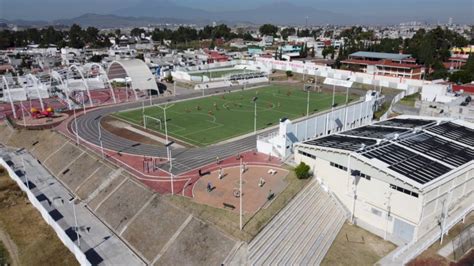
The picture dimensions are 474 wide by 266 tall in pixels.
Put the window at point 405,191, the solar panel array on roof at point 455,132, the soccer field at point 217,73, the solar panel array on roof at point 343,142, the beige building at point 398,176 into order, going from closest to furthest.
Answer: the window at point 405,191, the beige building at point 398,176, the solar panel array on roof at point 343,142, the solar panel array on roof at point 455,132, the soccer field at point 217,73

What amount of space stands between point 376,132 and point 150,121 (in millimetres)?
35015

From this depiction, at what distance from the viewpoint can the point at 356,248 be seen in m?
28.8

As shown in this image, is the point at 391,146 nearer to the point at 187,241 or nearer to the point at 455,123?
the point at 455,123

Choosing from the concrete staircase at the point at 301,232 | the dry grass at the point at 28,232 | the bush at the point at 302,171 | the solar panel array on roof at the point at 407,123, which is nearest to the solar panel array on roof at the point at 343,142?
the bush at the point at 302,171

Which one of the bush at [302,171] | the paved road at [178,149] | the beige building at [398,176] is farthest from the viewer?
the paved road at [178,149]

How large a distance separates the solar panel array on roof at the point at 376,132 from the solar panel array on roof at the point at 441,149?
227cm

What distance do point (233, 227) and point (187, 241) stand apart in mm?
3685

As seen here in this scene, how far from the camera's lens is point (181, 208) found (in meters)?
30.7

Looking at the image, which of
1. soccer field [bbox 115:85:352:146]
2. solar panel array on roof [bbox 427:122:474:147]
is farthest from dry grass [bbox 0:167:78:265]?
solar panel array on roof [bbox 427:122:474:147]

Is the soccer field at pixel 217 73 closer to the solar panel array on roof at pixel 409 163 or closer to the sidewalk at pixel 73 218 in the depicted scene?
the sidewalk at pixel 73 218

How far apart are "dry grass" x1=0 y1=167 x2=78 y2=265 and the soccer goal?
21003mm

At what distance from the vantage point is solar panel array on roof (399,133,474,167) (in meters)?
33.1

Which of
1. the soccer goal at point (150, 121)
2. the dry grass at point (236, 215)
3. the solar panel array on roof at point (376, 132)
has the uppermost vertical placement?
the solar panel array on roof at point (376, 132)

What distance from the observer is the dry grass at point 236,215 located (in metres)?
27.1
